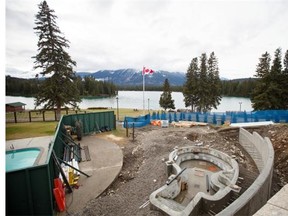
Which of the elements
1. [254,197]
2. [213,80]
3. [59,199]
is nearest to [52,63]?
[59,199]

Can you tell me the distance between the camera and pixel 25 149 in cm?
1211

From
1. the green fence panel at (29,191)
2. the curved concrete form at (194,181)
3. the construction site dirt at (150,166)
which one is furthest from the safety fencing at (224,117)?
the green fence panel at (29,191)

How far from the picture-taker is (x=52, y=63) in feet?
65.7

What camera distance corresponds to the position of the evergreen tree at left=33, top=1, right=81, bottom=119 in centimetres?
1927

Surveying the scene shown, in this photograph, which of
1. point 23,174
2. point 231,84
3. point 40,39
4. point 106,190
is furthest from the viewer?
point 231,84

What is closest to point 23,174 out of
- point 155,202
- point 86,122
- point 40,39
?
point 155,202

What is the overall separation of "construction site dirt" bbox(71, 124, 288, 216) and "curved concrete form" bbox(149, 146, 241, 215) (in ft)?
1.90

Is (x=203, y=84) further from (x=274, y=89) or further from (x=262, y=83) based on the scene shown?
(x=274, y=89)

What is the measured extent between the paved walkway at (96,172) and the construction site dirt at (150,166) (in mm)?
306

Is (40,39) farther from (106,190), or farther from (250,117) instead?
(250,117)

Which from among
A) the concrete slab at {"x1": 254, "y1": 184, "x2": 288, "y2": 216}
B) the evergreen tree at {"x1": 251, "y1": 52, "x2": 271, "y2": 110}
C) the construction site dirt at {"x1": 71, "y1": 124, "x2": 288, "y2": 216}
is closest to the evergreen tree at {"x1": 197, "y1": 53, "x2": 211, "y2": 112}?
the evergreen tree at {"x1": 251, "y1": 52, "x2": 271, "y2": 110}

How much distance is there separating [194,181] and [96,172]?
18.2 ft

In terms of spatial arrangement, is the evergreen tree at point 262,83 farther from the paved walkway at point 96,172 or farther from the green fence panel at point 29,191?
the green fence panel at point 29,191

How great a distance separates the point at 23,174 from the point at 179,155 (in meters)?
9.39
